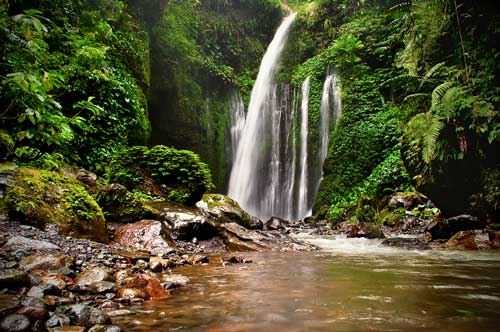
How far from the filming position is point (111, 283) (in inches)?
122

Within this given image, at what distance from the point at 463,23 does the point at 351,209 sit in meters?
6.63

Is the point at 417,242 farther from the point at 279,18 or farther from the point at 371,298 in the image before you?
the point at 279,18

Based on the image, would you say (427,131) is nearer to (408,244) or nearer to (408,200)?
(408,244)

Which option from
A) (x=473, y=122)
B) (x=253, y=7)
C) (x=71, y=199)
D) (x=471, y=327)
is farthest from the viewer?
(x=253, y=7)

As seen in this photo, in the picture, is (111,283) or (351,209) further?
(351,209)

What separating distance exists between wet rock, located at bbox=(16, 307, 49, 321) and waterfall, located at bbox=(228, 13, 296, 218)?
12906mm

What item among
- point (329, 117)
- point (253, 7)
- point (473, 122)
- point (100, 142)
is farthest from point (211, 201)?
point (253, 7)

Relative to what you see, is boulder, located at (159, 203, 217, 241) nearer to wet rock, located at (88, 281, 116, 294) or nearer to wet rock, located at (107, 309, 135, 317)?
wet rock, located at (88, 281, 116, 294)

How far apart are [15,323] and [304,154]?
1444 centimetres

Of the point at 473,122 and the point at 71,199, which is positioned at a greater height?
the point at 473,122

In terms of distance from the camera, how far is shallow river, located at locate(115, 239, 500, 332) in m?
2.36

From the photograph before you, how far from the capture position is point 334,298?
3.04 m

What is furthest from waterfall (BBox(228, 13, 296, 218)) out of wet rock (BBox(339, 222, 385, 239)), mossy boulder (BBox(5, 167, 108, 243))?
mossy boulder (BBox(5, 167, 108, 243))

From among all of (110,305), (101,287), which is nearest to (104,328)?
(110,305)
